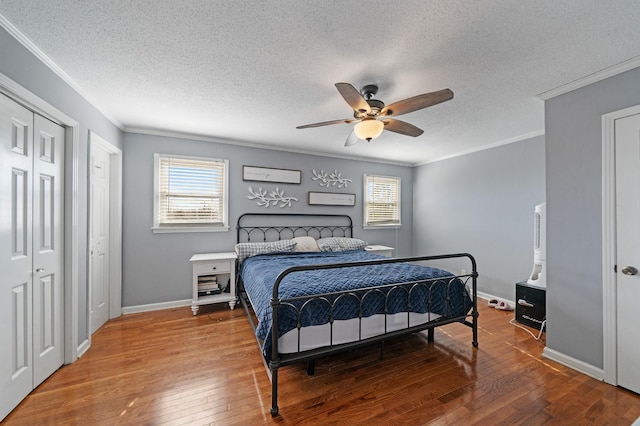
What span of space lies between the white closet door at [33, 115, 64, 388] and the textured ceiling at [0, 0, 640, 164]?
64 centimetres

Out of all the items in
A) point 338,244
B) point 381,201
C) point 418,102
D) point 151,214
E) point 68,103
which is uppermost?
Answer: point 68,103

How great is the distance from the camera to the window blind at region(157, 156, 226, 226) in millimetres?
3656

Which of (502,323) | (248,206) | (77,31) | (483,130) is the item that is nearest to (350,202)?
(248,206)

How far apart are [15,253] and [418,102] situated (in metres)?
3.10

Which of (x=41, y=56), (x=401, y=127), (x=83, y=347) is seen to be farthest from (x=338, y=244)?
(x=41, y=56)

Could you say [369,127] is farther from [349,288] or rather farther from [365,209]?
[365,209]

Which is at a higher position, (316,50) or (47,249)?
(316,50)

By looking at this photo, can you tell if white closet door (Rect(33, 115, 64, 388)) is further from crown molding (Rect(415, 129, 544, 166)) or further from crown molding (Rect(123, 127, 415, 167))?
crown molding (Rect(415, 129, 544, 166))

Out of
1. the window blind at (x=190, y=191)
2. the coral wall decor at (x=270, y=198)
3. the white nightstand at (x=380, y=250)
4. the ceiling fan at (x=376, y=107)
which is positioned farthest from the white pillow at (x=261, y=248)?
the ceiling fan at (x=376, y=107)

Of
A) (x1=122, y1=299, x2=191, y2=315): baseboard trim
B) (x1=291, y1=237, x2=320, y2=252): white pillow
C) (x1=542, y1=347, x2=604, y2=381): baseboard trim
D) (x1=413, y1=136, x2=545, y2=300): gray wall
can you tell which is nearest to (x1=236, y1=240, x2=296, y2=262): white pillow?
(x1=291, y1=237, x2=320, y2=252): white pillow

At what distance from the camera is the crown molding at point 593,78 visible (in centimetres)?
195

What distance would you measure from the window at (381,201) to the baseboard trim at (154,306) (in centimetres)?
337

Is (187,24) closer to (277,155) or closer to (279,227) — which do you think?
(277,155)

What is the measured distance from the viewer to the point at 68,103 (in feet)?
7.38
